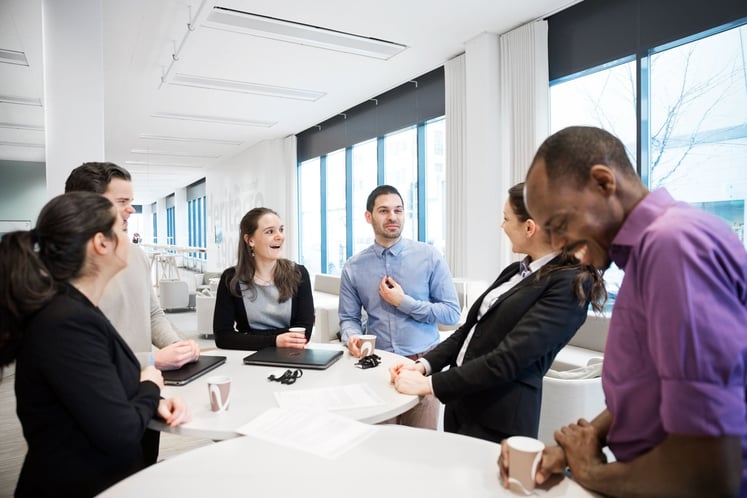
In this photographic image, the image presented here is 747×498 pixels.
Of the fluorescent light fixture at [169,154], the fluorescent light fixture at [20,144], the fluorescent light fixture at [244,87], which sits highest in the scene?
the fluorescent light fixture at [169,154]

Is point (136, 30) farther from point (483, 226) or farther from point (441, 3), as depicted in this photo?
point (483, 226)

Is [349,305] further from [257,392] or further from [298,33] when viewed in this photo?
[298,33]

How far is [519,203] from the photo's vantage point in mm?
1772

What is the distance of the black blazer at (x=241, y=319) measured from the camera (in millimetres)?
2308

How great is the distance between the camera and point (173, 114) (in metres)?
8.16

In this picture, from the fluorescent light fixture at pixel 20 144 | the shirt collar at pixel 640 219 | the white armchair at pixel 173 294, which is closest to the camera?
the shirt collar at pixel 640 219

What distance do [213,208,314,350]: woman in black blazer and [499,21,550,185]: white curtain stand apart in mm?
2846

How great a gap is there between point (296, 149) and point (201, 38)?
512 centimetres

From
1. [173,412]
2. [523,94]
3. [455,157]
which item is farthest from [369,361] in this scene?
[455,157]

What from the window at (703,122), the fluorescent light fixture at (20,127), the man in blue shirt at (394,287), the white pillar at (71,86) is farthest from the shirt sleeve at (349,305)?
the window at (703,122)

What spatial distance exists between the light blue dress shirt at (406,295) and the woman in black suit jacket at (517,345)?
0.73 m

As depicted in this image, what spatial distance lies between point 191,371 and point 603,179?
153 cm

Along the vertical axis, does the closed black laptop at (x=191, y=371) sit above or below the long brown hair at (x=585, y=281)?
below

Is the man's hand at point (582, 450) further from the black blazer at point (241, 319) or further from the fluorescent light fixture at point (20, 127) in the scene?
the fluorescent light fixture at point (20, 127)
